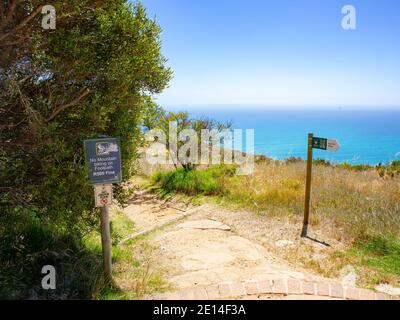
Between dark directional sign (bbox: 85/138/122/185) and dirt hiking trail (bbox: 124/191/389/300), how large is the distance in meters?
1.56

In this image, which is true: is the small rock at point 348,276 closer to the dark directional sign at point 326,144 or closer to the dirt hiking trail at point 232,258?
the dirt hiking trail at point 232,258

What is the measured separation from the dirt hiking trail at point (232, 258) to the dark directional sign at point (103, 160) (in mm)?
1558

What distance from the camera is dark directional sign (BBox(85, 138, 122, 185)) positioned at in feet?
13.7

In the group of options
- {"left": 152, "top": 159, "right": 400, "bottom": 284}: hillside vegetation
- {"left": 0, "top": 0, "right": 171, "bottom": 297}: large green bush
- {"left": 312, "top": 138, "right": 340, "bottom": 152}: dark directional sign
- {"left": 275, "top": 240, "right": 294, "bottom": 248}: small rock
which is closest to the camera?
{"left": 0, "top": 0, "right": 171, "bottom": 297}: large green bush

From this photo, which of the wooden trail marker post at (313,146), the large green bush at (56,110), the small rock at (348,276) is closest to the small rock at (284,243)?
the wooden trail marker post at (313,146)

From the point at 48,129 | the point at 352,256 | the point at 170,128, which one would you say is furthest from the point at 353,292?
the point at 170,128

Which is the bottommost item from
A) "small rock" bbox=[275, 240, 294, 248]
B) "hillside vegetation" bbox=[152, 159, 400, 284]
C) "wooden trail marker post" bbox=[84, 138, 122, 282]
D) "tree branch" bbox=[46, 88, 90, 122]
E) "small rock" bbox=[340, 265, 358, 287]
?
"small rock" bbox=[340, 265, 358, 287]

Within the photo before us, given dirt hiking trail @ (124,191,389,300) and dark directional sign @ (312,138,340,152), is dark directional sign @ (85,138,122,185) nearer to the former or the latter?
dirt hiking trail @ (124,191,389,300)

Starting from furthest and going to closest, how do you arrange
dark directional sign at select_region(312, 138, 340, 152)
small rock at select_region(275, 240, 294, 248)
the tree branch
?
dark directional sign at select_region(312, 138, 340, 152)
small rock at select_region(275, 240, 294, 248)
the tree branch

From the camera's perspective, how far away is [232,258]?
5.62 metres

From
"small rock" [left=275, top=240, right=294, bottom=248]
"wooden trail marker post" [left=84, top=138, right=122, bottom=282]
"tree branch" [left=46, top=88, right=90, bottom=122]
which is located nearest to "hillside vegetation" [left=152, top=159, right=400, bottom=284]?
"small rock" [left=275, top=240, right=294, bottom=248]

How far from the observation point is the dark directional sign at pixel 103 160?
4.18 metres

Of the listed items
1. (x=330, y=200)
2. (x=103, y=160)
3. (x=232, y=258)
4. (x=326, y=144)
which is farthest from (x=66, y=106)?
(x=330, y=200)

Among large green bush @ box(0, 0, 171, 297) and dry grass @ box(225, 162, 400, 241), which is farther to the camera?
dry grass @ box(225, 162, 400, 241)
